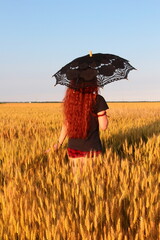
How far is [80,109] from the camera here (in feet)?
10.1

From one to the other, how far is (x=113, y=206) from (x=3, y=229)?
785mm

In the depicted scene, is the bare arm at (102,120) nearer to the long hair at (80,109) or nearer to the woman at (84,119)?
the woman at (84,119)

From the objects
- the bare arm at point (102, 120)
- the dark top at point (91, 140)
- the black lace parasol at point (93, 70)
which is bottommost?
the dark top at point (91, 140)

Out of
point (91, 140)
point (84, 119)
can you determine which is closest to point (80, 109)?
point (84, 119)

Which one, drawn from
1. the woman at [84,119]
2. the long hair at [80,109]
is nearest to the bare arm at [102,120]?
the woman at [84,119]

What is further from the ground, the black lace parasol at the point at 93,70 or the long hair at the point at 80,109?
the black lace parasol at the point at 93,70

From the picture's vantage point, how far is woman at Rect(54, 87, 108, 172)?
307 centimetres

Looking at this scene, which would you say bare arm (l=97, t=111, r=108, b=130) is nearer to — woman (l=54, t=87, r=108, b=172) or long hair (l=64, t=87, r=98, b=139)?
woman (l=54, t=87, r=108, b=172)

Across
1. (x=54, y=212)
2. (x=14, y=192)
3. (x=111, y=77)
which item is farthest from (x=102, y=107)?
(x=54, y=212)

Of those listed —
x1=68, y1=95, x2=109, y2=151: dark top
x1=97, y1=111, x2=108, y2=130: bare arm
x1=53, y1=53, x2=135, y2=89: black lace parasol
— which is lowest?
x1=68, y1=95, x2=109, y2=151: dark top

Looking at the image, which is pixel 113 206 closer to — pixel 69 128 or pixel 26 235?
pixel 26 235

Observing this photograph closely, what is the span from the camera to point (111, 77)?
372 centimetres

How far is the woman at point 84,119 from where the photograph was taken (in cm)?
307

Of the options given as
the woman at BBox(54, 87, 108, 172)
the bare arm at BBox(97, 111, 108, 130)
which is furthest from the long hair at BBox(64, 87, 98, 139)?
the bare arm at BBox(97, 111, 108, 130)
